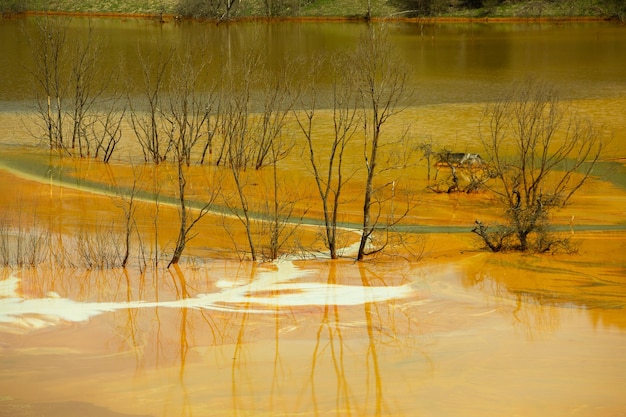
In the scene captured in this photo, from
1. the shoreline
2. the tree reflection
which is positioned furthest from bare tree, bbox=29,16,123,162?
the shoreline

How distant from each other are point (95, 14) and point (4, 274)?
58.5 m

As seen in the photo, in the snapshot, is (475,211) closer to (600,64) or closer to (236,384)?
(236,384)

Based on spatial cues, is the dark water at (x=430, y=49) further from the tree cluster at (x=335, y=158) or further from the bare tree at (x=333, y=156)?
the bare tree at (x=333, y=156)

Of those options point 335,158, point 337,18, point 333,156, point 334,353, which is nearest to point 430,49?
point 337,18

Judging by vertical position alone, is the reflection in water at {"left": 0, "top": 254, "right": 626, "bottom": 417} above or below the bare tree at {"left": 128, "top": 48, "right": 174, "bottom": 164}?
below

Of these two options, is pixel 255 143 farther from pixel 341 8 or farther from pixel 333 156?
pixel 341 8

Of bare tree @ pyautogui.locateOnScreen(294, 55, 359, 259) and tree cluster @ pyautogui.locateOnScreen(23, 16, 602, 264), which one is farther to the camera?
tree cluster @ pyautogui.locateOnScreen(23, 16, 602, 264)

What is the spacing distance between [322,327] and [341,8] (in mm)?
57587

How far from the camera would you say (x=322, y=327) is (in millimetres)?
12953

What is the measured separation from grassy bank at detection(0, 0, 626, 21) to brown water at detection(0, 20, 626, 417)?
44.5 metres

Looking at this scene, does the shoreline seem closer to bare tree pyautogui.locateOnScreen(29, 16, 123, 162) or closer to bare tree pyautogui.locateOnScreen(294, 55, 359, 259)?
bare tree pyautogui.locateOnScreen(294, 55, 359, 259)

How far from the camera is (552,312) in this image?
44.8ft

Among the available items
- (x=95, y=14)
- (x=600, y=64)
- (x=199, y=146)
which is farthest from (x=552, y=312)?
(x=95, y=14)

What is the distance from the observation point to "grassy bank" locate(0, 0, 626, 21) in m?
63.2
